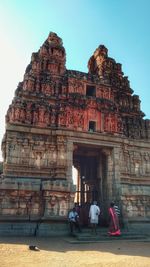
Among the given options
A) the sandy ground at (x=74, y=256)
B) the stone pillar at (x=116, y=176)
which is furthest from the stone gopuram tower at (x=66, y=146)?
the sandy ground at (x=74, y=256)

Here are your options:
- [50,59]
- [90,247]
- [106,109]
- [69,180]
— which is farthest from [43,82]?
[90,247]

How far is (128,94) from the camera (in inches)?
816

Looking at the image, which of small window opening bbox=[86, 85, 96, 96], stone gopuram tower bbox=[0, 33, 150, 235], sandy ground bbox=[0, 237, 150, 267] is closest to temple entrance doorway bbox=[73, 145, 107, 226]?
stone gopuram tower bbox=[0, 33, 150, 235]

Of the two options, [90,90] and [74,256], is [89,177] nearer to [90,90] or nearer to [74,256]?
[90,90]

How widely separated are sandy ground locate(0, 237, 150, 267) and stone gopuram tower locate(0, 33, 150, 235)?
12.7 feet

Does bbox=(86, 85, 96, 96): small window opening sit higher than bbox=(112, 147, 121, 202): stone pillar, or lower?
higher

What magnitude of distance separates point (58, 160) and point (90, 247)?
6809 mm

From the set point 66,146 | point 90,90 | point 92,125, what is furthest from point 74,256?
point 90,90

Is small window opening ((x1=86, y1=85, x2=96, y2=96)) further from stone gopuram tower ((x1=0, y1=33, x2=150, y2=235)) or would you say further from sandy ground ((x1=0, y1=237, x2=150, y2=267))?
sandy ground ((x1=0, y1=237, x2=150, y2=267))

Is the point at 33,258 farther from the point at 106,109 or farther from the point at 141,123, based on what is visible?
the point at 141,123

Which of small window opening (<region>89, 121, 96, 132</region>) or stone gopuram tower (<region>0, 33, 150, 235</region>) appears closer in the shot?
stone gopuram tower (<region>0, 33, 150, 235</region>)

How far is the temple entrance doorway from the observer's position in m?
17.6

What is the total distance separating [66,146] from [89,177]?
513 centimetres

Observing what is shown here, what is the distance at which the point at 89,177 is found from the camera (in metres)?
20.0
